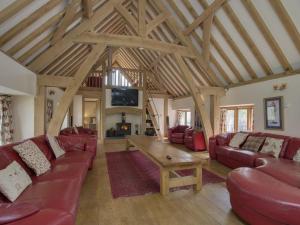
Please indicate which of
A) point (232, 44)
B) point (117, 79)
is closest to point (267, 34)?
point (232, 44)

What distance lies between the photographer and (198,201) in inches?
111

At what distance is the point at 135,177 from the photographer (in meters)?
3.86

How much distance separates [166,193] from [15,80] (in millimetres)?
3762

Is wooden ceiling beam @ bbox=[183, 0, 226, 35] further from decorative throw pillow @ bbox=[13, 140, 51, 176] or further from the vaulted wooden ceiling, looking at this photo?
decorative throw pillow @ bbox=[13, 140, 51, 176]

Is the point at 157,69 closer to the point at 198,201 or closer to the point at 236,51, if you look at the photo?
the point at 236,51

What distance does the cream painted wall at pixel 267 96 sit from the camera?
14.6 ft

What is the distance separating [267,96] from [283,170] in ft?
10.0

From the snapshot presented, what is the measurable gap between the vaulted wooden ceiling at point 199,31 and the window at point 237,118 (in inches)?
42.7

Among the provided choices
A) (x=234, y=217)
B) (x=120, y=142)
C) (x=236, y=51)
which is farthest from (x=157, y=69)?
(x=234, y=217)

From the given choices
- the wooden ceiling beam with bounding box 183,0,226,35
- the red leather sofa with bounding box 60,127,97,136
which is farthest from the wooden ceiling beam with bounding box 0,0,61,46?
the wooden ceiling beam with bounding box 183,0,226,35

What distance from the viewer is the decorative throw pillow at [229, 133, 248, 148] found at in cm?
464

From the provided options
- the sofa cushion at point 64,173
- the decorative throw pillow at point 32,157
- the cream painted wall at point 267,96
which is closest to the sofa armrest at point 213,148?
the cream painted wall at point 267,96

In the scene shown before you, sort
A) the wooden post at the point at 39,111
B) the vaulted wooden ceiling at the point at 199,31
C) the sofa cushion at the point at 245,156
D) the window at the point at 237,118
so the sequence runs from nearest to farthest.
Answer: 1. the vaulted wooden ceiling at the point at 199,31
2. the sofa cushion at the point at 245,156
3. the wooden post at the point at 39,111
4. the window at the point at 237,118

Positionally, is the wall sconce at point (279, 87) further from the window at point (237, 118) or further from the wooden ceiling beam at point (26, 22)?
the wooden ceiling beam at point (26, 22)
